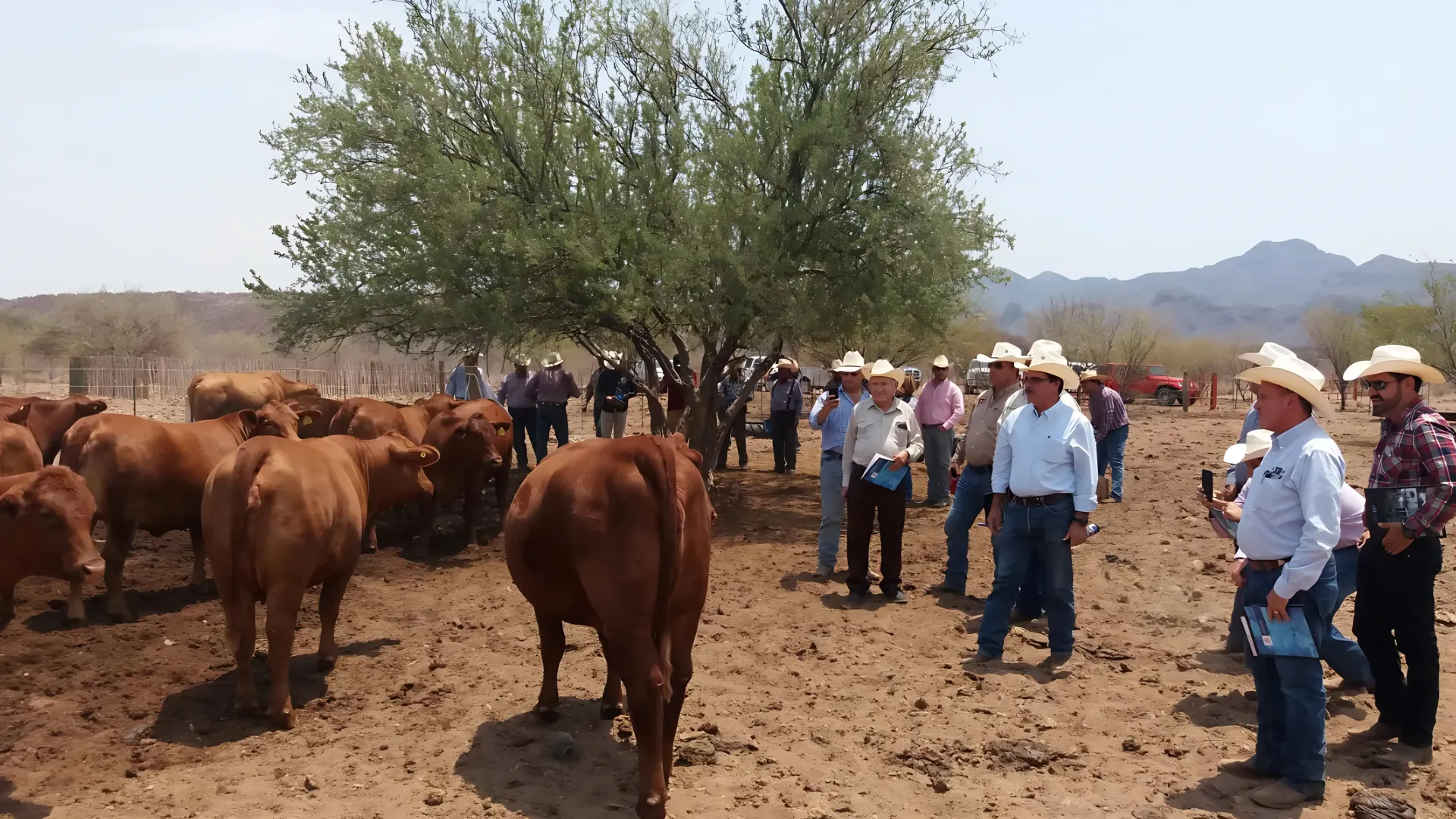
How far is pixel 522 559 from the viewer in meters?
4.71

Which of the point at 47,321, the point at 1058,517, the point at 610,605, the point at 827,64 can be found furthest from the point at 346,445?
the point at 47,321

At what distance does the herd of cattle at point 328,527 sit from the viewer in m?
4.27

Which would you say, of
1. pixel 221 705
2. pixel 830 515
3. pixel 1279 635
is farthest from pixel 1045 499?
pixel 221 705

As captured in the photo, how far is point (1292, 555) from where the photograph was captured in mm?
4547

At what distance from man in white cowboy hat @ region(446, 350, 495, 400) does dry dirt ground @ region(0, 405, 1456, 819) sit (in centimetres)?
590

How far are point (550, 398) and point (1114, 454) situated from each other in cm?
748

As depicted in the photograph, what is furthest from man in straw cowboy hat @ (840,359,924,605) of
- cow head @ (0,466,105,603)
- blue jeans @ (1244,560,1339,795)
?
cow head @ (0,466,105,603)

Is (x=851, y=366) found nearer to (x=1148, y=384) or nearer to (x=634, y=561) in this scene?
(x=634, y=561)

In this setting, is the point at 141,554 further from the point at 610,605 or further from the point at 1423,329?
the point at 1423,329

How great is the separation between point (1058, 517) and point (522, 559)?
11.2ft

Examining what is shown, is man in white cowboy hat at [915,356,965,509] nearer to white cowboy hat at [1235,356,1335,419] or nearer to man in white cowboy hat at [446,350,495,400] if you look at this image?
man in white cowboy hat at [446,350,495,400]

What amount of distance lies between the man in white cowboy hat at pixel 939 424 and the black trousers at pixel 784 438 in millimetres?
3345

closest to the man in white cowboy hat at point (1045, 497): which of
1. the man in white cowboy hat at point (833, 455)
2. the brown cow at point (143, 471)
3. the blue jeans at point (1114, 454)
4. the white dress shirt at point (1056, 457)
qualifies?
the white dress shirt at point (1056, 457)

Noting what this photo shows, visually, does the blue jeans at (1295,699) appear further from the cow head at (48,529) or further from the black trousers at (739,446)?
the black trousers at (739,446)
